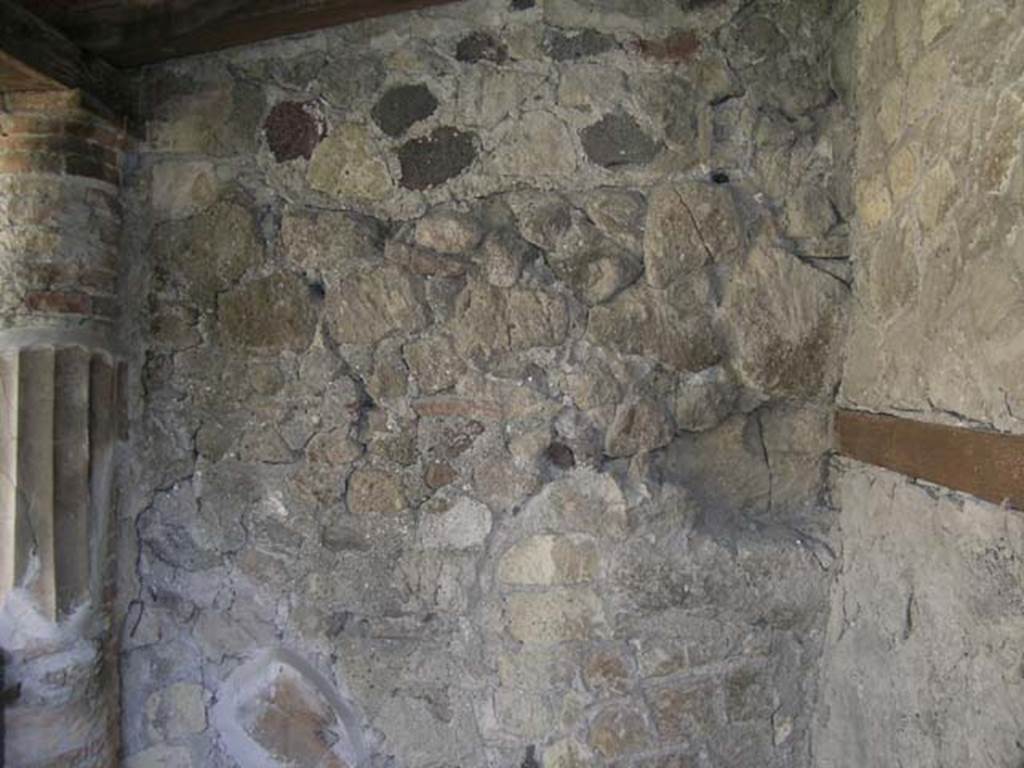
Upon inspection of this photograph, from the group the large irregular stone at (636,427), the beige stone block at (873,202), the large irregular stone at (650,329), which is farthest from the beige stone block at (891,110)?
the large irregular stone at (636,427)

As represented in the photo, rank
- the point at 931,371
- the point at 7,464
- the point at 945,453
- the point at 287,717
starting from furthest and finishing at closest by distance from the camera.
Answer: the point at 287,717 < the point at 7,464 < the point at 931,371 < the point at 945,453

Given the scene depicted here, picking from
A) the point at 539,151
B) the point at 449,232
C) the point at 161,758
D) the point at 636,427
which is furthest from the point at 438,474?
the point at 161,758

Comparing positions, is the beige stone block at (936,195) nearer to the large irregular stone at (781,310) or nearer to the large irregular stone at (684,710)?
the large irregular stone at (781,310)

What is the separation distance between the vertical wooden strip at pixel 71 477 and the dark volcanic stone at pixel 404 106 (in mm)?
1035

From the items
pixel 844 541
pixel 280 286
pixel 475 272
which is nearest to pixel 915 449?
pixel 844 541

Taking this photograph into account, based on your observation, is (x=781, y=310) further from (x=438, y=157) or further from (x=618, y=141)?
(x=438, y=157)

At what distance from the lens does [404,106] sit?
2240mm

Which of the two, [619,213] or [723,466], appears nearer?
[619,213]

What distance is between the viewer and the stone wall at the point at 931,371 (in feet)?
4.77

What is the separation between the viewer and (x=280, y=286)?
7.38 ft

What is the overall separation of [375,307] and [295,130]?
558 mm

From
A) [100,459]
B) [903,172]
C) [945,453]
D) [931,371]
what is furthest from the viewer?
[100,459]

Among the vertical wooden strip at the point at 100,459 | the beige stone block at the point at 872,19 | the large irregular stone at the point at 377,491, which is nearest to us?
the beige stone block at the point at 872,19

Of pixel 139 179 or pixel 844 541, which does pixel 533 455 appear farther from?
pixel 139 179
